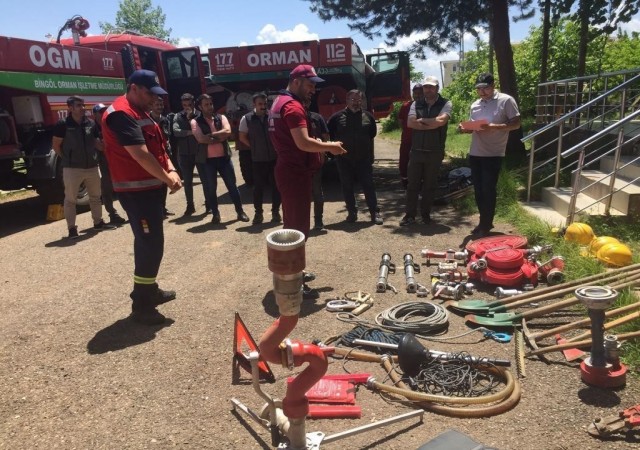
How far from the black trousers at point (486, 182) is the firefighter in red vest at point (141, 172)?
3.67 meters

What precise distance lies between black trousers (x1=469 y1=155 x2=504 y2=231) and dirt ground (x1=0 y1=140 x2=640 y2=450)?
16.6 inches

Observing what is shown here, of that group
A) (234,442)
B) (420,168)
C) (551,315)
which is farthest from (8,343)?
(420,168)

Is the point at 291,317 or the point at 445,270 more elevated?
the point at 291,317

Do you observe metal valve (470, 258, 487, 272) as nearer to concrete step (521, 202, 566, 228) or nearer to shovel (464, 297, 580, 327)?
shovel (464, 297, 580, 327)

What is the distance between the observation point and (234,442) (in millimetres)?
2633

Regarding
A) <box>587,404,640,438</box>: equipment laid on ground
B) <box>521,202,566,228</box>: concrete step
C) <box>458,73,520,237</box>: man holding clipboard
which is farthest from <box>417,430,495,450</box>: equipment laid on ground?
<box>521,202,566,228</box>: concrete step

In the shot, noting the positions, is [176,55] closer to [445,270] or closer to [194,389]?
[445,270]

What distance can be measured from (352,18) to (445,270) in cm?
802

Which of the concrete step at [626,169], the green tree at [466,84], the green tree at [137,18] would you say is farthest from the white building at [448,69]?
the green tree at [137,18]

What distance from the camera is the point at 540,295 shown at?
393 cm

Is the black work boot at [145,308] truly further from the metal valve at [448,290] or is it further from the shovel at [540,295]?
the shovel at [540,295]

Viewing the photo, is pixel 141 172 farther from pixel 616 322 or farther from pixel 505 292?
pixel 616 322

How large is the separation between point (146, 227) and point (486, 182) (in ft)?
12.9

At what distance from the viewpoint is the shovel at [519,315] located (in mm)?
3631
